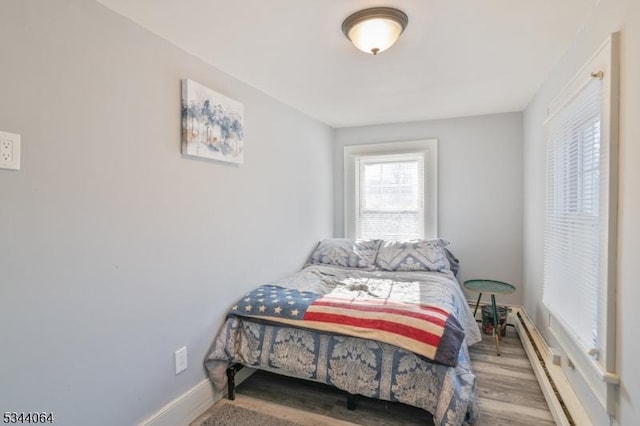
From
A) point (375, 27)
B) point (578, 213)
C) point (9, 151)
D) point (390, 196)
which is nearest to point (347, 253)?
point (390, 196)

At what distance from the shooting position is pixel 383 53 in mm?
2070

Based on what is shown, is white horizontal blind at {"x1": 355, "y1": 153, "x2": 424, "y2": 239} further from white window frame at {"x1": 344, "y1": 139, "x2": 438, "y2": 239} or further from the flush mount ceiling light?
the flush mount ceiling light

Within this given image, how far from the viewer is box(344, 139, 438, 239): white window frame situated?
3.73 metres

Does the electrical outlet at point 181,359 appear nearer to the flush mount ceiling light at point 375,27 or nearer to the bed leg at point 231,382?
the bed leg at point 231,382

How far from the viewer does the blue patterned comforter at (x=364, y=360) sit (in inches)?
69.8

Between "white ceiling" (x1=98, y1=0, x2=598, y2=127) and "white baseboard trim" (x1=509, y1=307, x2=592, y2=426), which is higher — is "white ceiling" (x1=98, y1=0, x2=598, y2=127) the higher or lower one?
the higher one

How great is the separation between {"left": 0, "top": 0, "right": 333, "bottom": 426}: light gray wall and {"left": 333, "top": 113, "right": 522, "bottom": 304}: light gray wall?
7.73 ft

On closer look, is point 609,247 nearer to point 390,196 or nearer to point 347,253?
point 347,253

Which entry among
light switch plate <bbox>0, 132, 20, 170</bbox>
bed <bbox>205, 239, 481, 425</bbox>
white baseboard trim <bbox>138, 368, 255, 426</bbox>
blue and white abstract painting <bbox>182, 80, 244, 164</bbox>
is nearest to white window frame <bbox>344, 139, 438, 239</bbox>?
bed <bbox>205, 239, 481, 425</bbox>

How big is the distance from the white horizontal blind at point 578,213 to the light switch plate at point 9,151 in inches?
93.8

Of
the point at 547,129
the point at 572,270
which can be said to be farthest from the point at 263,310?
the point at 547,129

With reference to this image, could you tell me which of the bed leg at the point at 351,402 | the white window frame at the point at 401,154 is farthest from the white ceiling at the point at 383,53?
the bed leg at the point at 351,402

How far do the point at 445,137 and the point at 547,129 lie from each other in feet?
4.28

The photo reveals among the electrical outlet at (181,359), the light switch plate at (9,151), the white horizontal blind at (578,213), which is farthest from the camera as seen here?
the electrical outlet at (181,359)
